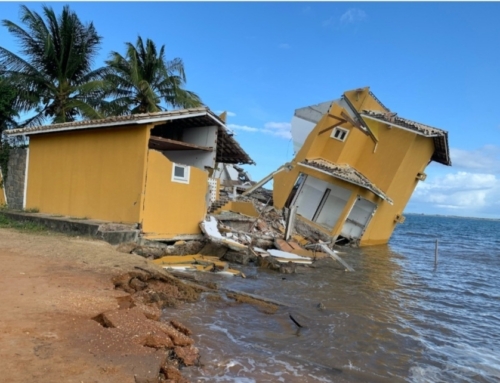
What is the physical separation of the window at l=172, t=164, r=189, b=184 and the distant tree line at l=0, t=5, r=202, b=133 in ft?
30.1

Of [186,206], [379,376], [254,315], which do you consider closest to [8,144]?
[186,206]

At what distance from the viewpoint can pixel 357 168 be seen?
26.0 m

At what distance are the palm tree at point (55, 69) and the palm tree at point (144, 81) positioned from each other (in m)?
1.18

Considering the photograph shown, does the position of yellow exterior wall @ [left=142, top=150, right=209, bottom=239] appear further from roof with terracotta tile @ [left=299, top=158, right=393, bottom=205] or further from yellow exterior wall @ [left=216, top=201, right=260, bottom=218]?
roof with terracotta tile @ [left=299, top=158, right=393, bottom=205]

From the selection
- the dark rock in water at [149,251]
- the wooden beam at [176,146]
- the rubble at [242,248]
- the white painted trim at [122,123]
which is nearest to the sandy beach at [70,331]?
the rubble at [242,248]

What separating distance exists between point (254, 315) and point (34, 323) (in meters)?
4.27

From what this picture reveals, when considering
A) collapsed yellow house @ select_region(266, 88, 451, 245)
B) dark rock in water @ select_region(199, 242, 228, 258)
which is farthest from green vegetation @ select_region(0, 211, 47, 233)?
collapsed yellow house @ select_region(266, 88, 451, 245)

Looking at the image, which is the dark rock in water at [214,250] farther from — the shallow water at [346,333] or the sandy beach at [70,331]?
the sandy beach at [70,331]

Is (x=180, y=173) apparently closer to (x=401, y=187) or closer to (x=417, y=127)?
(x=417, y=127)

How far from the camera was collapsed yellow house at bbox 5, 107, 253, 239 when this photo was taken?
12758 millimetres

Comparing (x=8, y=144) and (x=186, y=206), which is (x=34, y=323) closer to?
(x=186, y=206)

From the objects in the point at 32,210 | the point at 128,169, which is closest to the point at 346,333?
the point at 128,169

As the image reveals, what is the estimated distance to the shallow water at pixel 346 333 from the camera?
226 inches

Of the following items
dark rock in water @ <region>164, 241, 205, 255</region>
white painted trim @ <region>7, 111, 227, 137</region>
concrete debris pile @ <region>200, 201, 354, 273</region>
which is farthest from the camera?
concrete debris pile @ <region>200, 201, 354, 273</region>
